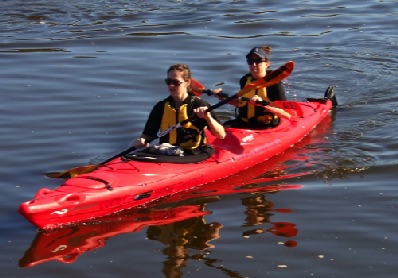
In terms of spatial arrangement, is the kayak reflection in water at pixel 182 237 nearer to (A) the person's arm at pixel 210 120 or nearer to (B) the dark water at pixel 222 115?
(B) the dark water at pixel 222 115

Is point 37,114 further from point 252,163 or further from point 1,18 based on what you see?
point 1,18

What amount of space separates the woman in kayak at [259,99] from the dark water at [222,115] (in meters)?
0.47

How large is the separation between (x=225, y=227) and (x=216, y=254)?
0.61 metres

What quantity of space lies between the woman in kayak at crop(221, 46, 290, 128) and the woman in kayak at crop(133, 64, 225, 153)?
898 mm

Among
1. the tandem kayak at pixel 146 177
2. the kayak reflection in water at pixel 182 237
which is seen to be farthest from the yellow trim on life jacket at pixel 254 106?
the kayak reflection in water at pixel 182 237

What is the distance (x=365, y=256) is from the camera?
23.7 ft

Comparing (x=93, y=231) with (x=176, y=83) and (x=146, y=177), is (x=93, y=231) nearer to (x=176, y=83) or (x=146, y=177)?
(x=146, y=177)

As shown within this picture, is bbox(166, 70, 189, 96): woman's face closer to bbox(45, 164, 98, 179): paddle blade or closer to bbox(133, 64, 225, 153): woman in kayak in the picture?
bbox(133, 64, 225, 153): woman in kayak

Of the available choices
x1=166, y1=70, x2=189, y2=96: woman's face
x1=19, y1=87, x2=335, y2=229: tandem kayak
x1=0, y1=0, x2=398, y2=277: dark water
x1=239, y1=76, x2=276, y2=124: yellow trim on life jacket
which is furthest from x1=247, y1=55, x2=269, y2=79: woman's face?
x1=166, y1=70, x2=189, y2=96: woman's face

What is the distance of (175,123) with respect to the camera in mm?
8633

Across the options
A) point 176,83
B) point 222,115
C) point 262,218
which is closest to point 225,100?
point 176,83

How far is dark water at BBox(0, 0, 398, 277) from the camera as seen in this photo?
24.1 feet

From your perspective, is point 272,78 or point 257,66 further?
point 257,66

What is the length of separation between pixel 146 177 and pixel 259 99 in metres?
1.62
